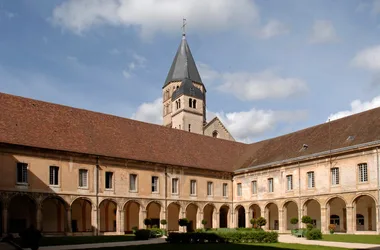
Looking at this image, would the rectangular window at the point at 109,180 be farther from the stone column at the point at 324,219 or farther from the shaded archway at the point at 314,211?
the stone column at the point at 324,219

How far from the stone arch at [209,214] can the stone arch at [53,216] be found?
1240 centimetres

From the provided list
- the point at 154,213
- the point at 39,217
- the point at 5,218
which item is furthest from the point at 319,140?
the point at 5,218

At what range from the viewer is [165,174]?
33.9m

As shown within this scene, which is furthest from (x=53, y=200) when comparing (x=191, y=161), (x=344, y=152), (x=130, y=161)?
(x=344, y=152)

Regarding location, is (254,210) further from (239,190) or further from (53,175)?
(53,175)

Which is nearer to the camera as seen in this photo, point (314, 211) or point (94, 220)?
point (94, 220)

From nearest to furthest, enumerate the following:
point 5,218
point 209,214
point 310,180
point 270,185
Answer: point 5,218 → point 310,180 → point 270,185 → point 209,214

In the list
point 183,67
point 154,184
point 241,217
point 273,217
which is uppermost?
point 183,67

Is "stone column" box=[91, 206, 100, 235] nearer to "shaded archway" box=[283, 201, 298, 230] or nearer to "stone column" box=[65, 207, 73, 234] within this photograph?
"stone column" box=[65, 207, 73, 234]

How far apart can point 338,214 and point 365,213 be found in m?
2.23

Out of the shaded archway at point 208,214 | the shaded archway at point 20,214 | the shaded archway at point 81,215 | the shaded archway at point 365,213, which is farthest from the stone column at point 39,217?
the shaded archway at point 365,213

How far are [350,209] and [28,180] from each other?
20596 mm

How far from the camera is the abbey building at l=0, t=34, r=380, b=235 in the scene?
27.5 m

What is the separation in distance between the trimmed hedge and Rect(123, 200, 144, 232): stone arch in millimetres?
12666
